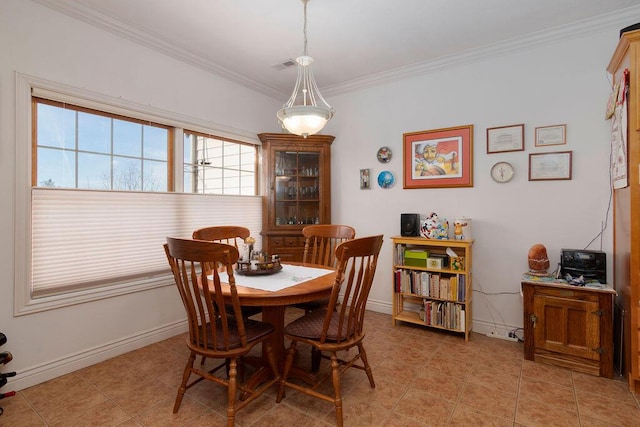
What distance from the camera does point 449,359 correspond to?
2.55 metres

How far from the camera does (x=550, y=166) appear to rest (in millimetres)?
2785

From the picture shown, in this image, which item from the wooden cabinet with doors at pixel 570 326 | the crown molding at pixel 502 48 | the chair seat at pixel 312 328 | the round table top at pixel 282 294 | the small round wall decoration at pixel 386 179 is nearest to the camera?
the round table top at pixel 282 294

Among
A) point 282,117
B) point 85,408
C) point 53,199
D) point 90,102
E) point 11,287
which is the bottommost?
point 85,408

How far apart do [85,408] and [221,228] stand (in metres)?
1.46

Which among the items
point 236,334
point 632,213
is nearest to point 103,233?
point 236,334

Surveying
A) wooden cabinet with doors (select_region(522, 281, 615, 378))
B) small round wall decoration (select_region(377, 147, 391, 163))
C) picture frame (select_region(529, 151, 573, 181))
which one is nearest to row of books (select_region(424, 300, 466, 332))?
wooden cabinet with doors (select_region(522, 281, 615, 378))

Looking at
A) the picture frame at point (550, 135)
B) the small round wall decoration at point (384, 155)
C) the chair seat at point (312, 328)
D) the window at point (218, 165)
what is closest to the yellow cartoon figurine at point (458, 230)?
the picture frame at point (550, 135)

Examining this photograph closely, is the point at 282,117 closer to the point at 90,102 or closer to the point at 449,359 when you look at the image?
the point at 90,102

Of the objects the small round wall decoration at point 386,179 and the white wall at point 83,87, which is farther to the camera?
the small round wall decoration at point 386,179

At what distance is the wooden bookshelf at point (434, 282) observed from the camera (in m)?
2.93

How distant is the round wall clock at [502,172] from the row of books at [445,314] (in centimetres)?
124

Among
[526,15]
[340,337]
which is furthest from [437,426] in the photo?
[526,15]

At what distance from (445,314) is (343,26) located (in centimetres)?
271

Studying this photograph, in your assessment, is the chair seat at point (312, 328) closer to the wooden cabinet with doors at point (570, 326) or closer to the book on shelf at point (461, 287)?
the book on shelf at point (461, 287)
